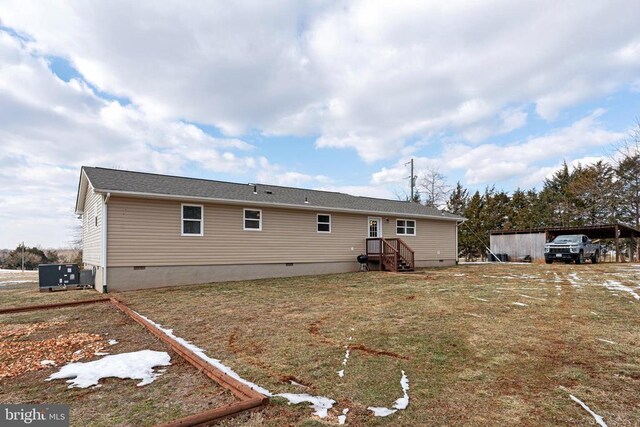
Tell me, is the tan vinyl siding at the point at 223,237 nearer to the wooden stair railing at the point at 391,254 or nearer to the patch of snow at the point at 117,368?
the wooden stair railing at the point at 391,254

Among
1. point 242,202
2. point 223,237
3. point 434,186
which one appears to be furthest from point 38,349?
point 434,186

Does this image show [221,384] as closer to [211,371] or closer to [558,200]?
[211,371]

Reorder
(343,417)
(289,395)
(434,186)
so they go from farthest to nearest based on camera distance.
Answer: (434,186)
(289,395)
(343,417)

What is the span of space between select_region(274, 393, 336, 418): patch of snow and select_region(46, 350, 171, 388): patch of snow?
60.7 inches

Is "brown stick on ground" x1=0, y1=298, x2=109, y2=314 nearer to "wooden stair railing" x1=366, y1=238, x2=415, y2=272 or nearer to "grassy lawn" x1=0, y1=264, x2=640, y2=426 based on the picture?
"grassy lawn" x1=0, y1=264, x2=640, y2=426

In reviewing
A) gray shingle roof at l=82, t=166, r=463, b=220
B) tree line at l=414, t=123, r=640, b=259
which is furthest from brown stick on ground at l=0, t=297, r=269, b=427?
tree line at l=414, t=123, r=640, b=259

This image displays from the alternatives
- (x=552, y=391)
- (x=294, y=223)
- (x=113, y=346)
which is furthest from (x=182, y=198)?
(x=552, y=391)

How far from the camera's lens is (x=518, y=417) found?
2.64 meters

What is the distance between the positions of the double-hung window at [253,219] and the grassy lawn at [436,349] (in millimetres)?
4389

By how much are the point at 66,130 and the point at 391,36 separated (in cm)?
1672

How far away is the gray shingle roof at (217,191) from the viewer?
36.4ft

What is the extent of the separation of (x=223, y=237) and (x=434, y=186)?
28.3 m

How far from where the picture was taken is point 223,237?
12469 mm

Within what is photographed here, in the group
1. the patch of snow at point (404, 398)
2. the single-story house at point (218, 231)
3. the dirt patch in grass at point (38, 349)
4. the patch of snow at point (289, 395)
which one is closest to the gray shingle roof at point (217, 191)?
the single-story house at point (218, 231)
